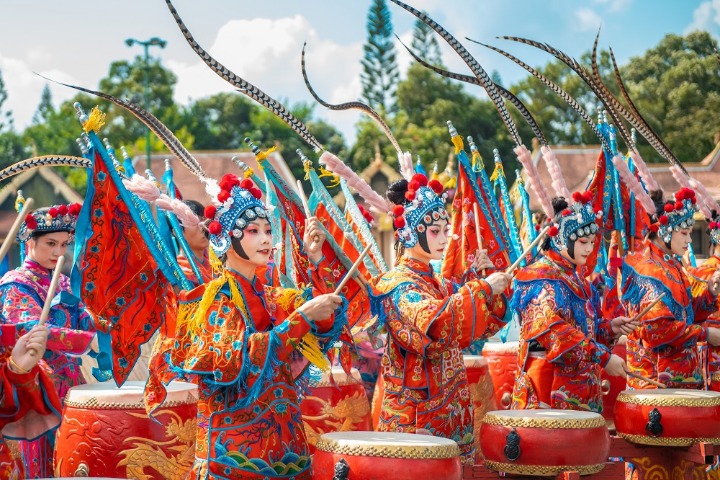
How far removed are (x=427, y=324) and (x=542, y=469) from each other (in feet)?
2.52

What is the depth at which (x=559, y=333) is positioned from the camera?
5516mm

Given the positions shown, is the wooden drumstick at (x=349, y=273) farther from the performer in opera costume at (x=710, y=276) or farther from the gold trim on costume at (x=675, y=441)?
the performer in opera costume at (x=710, y=276)

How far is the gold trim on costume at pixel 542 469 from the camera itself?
4.60m

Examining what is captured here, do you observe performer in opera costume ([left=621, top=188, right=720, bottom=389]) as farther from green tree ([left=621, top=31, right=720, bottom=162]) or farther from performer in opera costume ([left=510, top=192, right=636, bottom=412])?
green tree ([left=621, top=31, right=720, bottom=162])

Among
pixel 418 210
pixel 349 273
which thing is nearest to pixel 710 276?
pixel 418 210

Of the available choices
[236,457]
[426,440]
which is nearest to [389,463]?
[426,440]

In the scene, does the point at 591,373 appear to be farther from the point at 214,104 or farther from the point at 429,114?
the point at 214,104

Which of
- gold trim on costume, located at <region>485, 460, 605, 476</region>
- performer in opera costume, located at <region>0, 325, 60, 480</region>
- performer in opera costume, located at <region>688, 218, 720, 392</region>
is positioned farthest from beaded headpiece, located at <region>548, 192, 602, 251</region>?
performer in opera costume, located at <region>0, 325, 60, 480</region>

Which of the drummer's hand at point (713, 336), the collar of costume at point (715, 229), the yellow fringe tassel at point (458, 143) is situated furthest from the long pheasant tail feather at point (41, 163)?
the collar of costume at point (715, 229)

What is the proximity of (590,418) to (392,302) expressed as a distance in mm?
981

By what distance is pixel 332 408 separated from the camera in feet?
19.6

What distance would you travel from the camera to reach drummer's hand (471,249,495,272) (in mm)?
5559

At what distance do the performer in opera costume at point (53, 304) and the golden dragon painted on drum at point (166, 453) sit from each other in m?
0.54

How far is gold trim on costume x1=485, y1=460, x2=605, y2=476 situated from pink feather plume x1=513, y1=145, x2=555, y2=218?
71.6 inches
